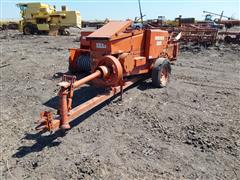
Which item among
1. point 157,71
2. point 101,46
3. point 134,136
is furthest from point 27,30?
point 134,136

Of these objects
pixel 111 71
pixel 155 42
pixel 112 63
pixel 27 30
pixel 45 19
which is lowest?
pixel 27 30

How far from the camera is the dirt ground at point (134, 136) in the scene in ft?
13.1

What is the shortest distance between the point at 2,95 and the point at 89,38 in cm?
285

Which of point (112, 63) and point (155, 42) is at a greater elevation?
point (155, 42)

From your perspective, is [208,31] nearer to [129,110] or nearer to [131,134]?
[129,110]

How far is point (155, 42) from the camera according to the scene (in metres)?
7.27

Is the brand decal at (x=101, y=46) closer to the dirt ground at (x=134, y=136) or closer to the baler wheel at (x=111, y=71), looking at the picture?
the baler wheel at (x=111, y=71)

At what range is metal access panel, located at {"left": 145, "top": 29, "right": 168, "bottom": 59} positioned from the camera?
700 centimetres

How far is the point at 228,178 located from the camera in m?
3.73

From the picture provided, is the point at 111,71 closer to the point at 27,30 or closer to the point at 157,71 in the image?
the point at 157,71

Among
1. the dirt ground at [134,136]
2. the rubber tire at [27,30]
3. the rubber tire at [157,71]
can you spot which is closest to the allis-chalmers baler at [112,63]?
the rubber tire at [157,71]

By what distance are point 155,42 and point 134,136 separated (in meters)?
3.14

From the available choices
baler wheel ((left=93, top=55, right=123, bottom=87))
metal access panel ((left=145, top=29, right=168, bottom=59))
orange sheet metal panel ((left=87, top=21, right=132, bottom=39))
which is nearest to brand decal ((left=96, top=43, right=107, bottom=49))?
orange sheet metal panel ((left=87, top=21, right=132, bottom=39))

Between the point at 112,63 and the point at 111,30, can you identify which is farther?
the point at 111,30
